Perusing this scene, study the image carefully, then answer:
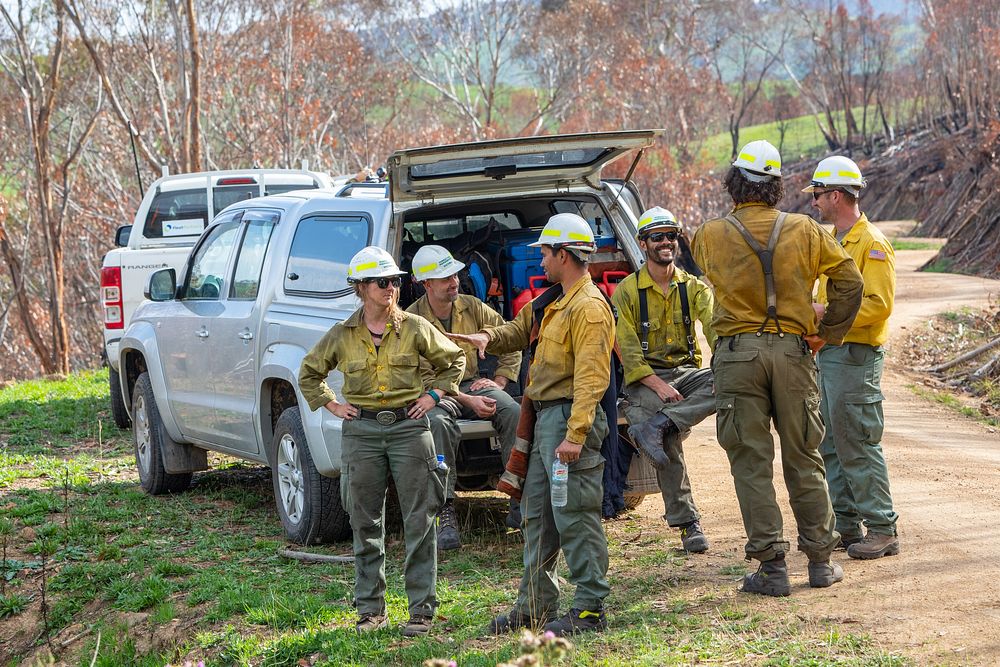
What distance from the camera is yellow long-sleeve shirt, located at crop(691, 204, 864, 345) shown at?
18.0 ft

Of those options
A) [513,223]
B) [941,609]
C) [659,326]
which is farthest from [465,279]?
[941,609]

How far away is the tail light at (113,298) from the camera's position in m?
11.5

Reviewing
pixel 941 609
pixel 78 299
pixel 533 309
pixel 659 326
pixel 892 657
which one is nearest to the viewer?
pixel 892 657

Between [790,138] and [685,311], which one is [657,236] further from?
[790,138]

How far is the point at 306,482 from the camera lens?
6922mm

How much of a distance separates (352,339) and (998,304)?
11523 millimetres

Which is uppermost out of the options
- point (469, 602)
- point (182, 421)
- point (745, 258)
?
point (745, 258)

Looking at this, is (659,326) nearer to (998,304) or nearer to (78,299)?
(998,304)

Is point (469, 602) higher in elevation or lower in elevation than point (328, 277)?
lower

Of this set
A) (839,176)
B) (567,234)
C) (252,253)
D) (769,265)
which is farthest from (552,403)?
(252,253)

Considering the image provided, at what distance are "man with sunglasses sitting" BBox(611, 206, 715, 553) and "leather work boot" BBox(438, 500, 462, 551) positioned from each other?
1236mm

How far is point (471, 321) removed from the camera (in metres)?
6.79

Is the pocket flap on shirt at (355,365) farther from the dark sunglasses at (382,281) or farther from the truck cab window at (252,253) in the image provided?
the truck cab window at (252,253)

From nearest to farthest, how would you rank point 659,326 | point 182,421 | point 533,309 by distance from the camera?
point 533,309 → point 659,326 → point 182,421
